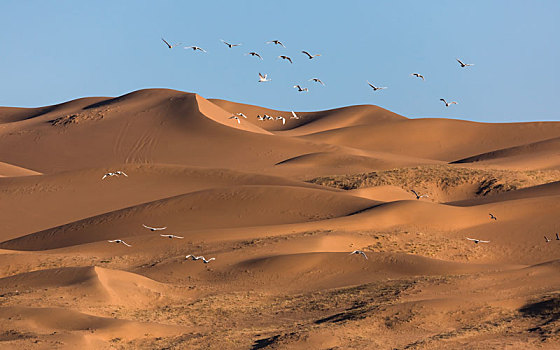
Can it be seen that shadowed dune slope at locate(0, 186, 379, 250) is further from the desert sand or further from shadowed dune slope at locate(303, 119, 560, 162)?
shadowed dune slope at locate(303, 119, 560, 162)

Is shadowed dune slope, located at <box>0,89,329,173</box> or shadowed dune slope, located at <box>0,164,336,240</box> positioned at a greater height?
shadowed dune slope, located at <box>0,89,329,173</box>

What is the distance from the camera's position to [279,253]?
105 ft

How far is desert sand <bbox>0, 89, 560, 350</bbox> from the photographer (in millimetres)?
21406

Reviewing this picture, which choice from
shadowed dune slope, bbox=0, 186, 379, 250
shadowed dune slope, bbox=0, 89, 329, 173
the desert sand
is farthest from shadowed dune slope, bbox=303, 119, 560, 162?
shadowed dune slope, bbox=0, 186, 379, 250

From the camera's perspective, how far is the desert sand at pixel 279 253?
21.4 metres

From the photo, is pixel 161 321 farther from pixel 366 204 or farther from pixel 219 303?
pixel 366 204

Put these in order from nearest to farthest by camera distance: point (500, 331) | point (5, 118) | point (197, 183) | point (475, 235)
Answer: point (500, 331) < point (475, 235) < point (197, 183) < point (5, 118)

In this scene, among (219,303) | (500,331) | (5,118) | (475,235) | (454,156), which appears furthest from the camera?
(5,118)

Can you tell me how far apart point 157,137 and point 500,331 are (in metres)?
62.8

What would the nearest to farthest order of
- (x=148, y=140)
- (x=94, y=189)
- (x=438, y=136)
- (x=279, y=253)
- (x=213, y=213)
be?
(x=279, y=253) < (x=213, y=213) < (x=94, y=189) < (x=148, y=140) < (x=438, y=136)

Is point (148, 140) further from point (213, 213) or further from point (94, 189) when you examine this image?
point (213, 213)

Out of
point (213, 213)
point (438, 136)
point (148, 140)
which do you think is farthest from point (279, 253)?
point (438, 136)

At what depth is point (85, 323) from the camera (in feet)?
70.7

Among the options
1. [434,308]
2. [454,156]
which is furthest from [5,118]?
[434,308]
